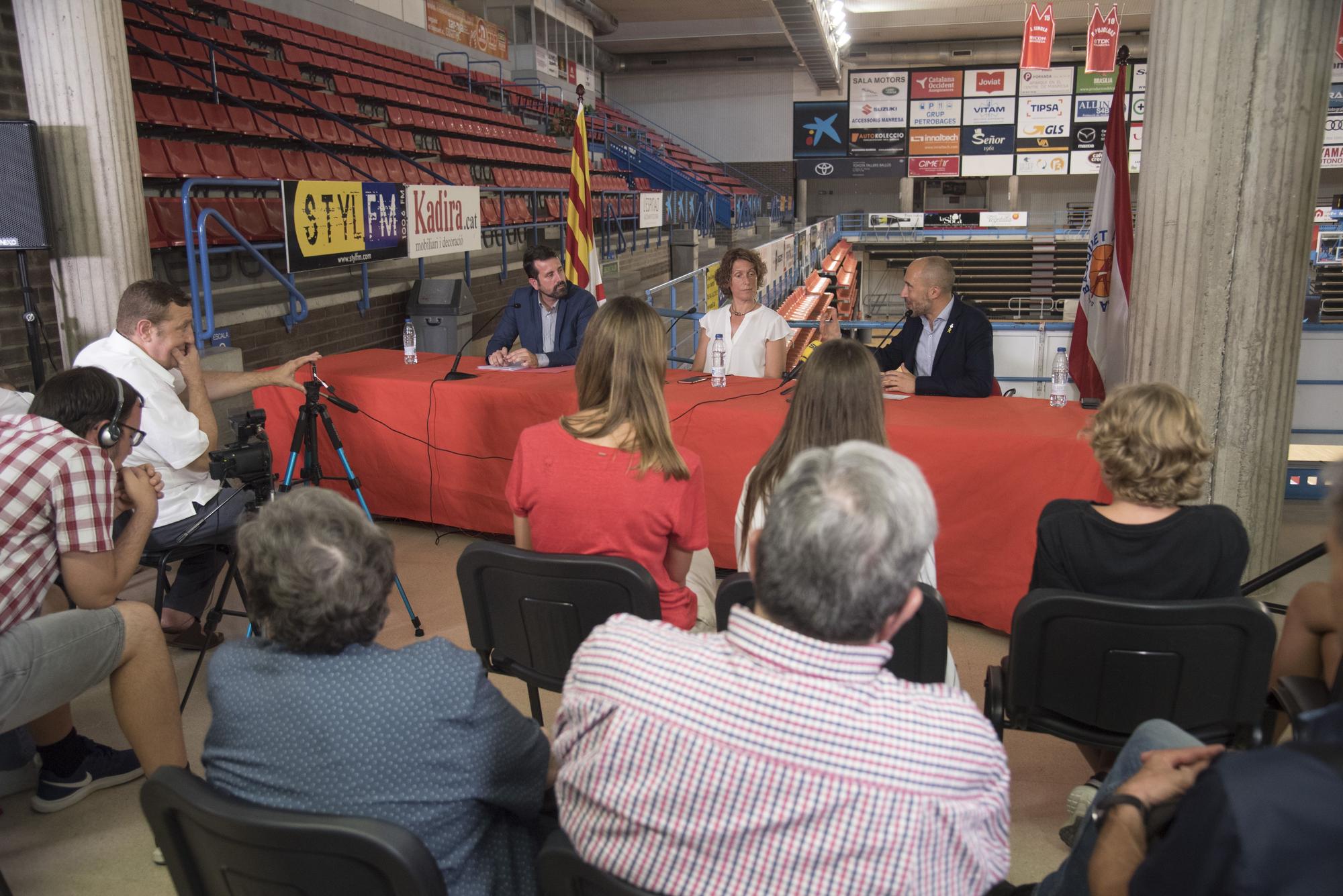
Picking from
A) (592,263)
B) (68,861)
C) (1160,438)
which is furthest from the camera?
(592,263)

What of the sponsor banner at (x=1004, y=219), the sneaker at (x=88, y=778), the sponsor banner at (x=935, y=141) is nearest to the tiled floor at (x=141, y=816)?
the sneaker at (x=88, y=778)

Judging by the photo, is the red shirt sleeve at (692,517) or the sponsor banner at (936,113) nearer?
the red shirt sleeve at (692,517)

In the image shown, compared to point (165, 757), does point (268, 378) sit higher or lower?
higher

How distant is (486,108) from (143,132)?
668 cm

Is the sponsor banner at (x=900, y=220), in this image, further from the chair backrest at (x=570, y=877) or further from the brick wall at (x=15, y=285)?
the chair backrest at (x=570, y=877)

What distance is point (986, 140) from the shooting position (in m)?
18.7

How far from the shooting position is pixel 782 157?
65.4 feet

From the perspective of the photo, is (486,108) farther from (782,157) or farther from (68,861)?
(68,861)

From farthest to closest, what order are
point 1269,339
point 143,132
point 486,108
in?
1. point 486,108
2. point 143,132
3. point 1269,339

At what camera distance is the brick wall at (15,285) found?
13.4 ft

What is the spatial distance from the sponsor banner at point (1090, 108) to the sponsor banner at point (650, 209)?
1155cm

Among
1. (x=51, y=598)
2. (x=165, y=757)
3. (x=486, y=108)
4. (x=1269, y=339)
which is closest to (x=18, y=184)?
(x=51, y=598)

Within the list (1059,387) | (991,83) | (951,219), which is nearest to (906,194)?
(991,83)

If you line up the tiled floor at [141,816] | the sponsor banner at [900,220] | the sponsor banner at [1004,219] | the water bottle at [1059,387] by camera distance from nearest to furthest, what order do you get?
the tiled floor at [141,816] < the water bottle at [1059,387] < the sponsor banner at [1004,219] < the sponsor banner at [900,220]
